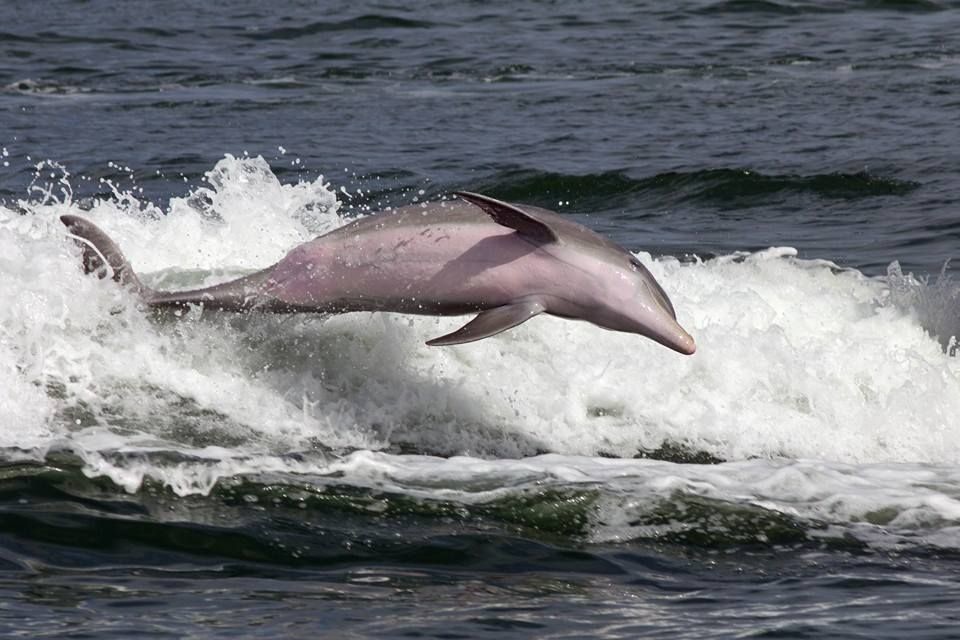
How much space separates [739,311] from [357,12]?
2212cm

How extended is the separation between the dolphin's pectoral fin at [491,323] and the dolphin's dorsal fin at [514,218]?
465 millimetres

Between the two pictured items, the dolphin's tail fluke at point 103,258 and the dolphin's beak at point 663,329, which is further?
the dolphin's tail fluke at point 103,258

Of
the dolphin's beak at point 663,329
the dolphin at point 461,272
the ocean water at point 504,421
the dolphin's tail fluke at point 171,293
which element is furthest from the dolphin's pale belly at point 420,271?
the ocean water at point 504,421

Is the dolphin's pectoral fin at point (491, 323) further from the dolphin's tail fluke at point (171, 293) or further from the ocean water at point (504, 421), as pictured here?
the dolphin's tail fluke at point (171, 293)

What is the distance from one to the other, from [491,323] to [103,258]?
9.25 ft

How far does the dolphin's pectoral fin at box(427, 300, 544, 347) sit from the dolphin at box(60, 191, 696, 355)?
2 centimetres

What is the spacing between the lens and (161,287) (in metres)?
13.4

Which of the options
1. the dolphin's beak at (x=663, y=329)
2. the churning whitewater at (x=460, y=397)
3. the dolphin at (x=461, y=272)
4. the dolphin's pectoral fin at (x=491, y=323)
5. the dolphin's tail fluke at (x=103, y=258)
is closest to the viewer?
the churning whitewater at (x=460, y=397)

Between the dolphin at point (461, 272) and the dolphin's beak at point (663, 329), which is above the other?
the dolphin at point (461, 272)

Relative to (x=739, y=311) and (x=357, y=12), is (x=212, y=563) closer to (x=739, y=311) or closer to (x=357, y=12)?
(x=739, y=311)

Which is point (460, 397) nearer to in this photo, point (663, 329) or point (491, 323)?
point (491, 323)

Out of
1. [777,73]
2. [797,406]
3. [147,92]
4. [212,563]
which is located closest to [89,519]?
[212,563]

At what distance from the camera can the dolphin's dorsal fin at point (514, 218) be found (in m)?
10.6

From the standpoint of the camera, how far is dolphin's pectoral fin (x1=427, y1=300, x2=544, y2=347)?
1051cm
